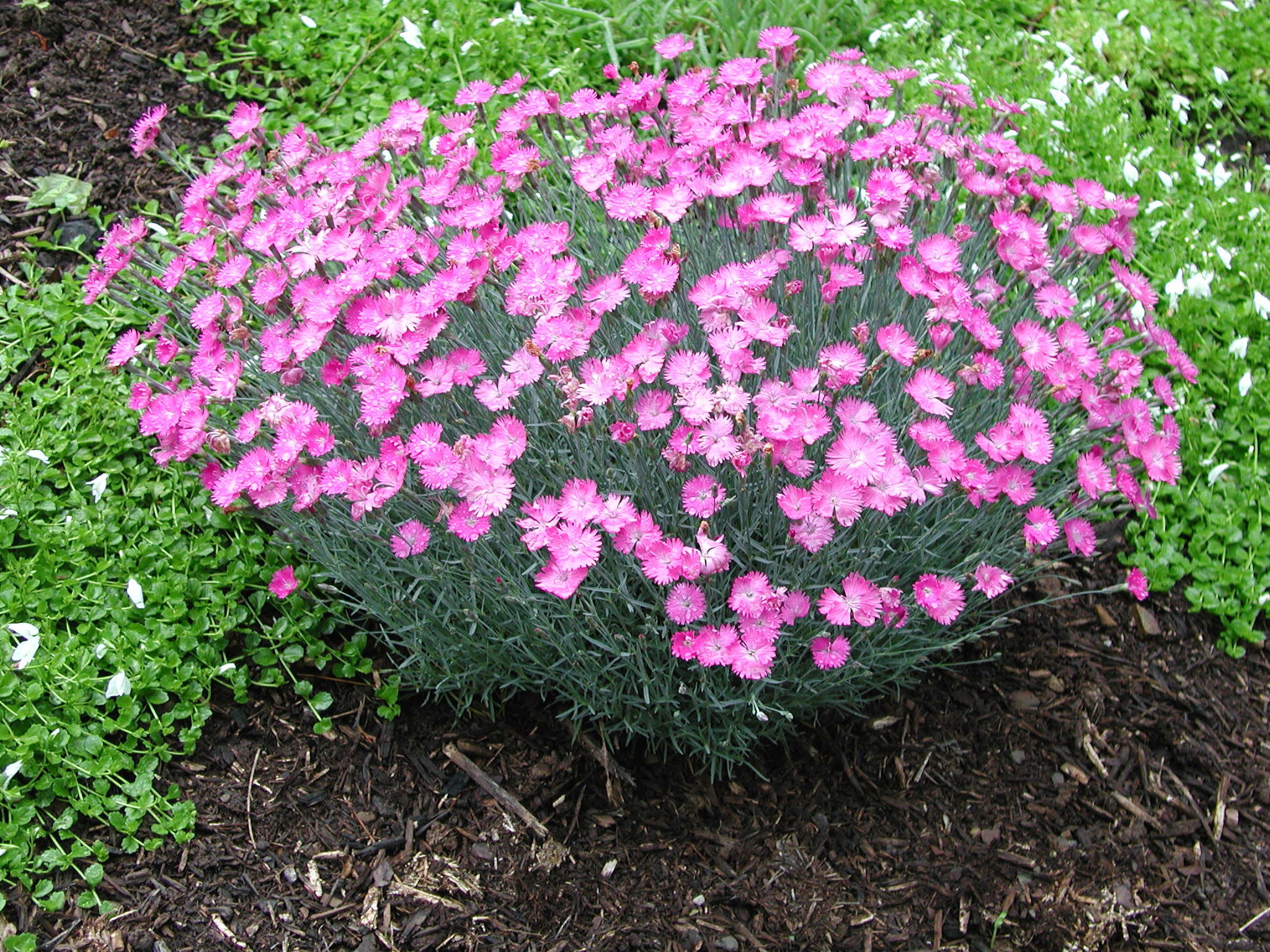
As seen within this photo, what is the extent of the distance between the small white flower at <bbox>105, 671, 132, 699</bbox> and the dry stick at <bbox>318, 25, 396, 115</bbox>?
2.50m

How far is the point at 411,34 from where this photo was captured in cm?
399

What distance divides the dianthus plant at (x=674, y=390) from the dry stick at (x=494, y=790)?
190 millimetres

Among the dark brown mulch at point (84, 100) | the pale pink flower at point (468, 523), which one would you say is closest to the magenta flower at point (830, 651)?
the pale pink flower at point (468, 523)

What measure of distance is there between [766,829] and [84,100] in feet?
11.9

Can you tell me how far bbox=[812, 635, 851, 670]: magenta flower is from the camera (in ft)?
6.91

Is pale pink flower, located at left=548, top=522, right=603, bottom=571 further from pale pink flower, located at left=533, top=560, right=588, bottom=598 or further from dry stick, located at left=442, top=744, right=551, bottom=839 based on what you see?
dry stick, located at left=442, top=744, right=551, bottom=839

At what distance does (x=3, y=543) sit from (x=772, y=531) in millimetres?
1964

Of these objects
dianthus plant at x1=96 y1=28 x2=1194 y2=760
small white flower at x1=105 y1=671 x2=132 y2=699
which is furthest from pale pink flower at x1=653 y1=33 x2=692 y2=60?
small white flower at x1=105 y1=671 x2=132 y2=699

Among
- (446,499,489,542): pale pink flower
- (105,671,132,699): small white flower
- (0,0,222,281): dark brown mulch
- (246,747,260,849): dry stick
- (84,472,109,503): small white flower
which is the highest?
(446,499,489,542): pale pink flower

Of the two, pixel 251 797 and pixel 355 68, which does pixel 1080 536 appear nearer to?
pixel 251 797

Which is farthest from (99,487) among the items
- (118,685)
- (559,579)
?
(559,579)

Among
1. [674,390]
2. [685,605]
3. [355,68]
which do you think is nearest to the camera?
[685,605]

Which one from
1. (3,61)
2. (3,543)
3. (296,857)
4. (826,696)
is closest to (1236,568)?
(826,696)

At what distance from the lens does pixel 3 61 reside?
4.04m
